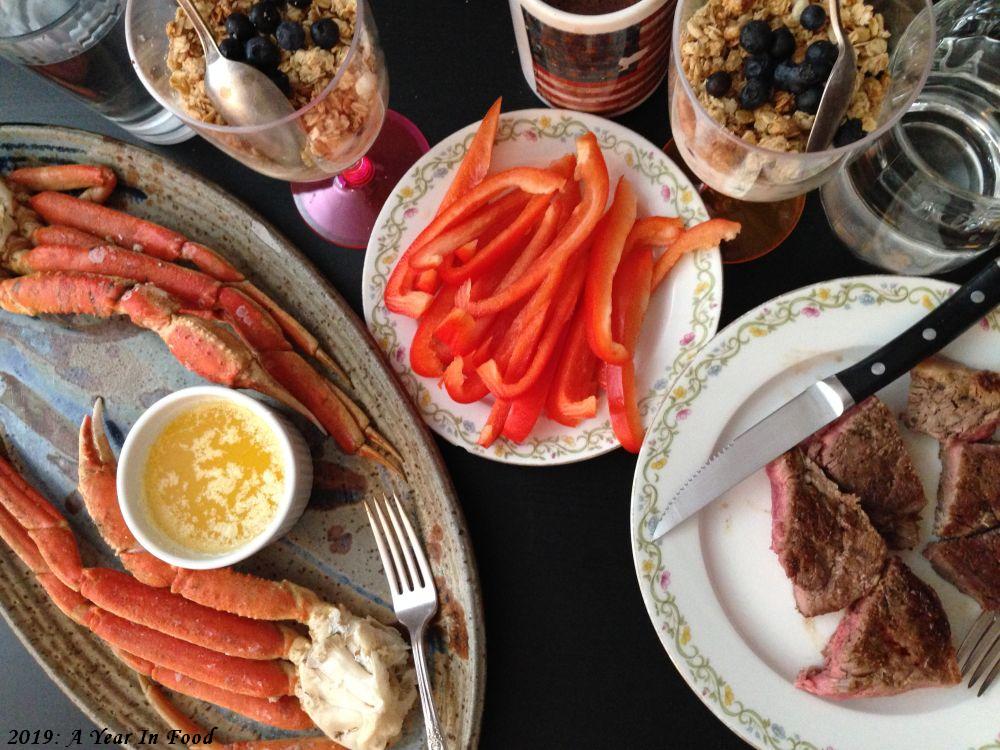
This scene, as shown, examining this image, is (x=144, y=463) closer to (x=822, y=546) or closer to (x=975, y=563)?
(x=822, y=546)

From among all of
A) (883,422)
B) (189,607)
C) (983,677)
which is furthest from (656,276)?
(189,607)

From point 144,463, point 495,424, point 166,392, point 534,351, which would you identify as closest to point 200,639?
point 144,463

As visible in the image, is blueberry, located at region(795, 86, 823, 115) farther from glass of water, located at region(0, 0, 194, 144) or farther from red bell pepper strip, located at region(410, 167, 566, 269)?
glass of water, located at region(0, 0, 194, 144)

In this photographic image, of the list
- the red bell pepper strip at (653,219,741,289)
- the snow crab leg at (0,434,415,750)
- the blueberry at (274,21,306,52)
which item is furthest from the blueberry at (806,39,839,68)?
the snow crab leg at (0,434,415,750)

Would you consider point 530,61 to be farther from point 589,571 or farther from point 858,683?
point 858,683

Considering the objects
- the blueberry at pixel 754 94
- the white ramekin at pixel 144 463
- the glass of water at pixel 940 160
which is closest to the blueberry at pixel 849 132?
the blueberry at pixel 754 94
